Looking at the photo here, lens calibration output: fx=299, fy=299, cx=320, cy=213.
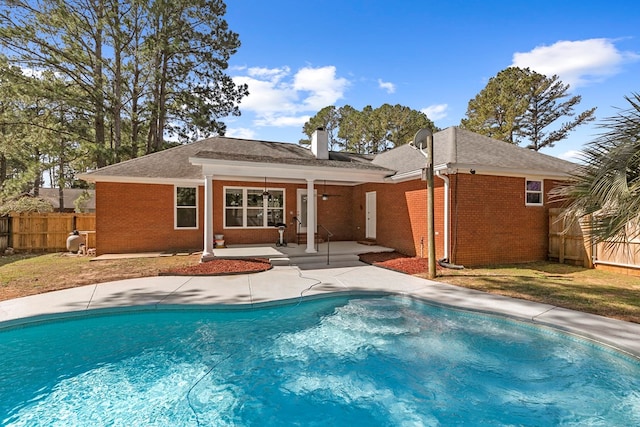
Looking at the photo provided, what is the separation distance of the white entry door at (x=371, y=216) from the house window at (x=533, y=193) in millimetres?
5930

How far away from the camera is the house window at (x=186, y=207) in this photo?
13172 mm

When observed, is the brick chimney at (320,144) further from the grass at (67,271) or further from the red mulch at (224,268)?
the grass at (67,271)

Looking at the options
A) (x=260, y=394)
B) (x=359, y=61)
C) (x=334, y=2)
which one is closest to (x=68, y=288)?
(x=260, y=394)

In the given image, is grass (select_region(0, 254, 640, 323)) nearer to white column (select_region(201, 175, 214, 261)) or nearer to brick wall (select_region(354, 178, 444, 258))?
white column (select_region(201, 175, 214, 261))

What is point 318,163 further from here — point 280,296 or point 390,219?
point 280,296

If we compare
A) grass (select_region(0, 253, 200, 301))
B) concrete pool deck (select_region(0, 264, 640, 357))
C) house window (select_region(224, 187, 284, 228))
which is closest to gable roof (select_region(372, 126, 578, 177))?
concrete pool deck (select_region(0, 264, 640, 357))

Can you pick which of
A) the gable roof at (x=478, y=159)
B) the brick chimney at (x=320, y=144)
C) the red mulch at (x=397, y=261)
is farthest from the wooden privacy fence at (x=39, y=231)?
the gable roof at (x=478, y=159)

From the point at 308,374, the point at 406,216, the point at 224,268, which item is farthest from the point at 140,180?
the point at 308,374

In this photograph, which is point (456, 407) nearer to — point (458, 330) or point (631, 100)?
point (458, 330)

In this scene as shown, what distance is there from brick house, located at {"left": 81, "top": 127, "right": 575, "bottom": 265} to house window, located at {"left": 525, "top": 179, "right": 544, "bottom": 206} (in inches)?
1.5

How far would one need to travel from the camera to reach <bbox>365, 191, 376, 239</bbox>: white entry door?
14102 mm

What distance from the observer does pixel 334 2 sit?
11312mm

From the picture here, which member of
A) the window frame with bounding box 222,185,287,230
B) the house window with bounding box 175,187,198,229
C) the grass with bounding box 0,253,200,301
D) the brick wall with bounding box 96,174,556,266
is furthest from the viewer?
the window frame with bounding box 222,185,287,230

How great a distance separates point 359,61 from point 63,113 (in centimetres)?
1812
